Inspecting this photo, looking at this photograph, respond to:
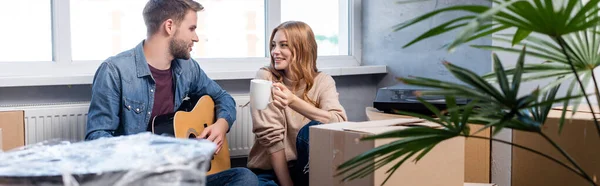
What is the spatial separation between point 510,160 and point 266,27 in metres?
1.47

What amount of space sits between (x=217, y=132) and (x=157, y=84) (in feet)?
0.92

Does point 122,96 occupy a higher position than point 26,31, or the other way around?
point 26,31

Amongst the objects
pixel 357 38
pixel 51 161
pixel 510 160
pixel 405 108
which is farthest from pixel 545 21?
pixel 357 38

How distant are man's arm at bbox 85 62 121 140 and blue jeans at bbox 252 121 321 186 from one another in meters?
0.59

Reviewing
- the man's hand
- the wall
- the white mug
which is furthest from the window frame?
the white mug

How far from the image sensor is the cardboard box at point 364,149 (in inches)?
83.0

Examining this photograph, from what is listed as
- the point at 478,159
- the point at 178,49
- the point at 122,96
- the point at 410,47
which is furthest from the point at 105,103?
the point at 410,47

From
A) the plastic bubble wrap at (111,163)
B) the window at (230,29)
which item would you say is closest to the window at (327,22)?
the window at (230,29)

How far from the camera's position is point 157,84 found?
2.87 m

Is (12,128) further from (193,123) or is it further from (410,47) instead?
(410,47)

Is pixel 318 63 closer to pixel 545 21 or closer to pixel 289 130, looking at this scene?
pixel 289 130

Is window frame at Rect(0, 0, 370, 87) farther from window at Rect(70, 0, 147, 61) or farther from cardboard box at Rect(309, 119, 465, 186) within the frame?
cardboard box at Rect(309, 119, 465, 186)

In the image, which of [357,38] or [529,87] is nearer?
[529,87]

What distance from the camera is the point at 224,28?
12.2ft
